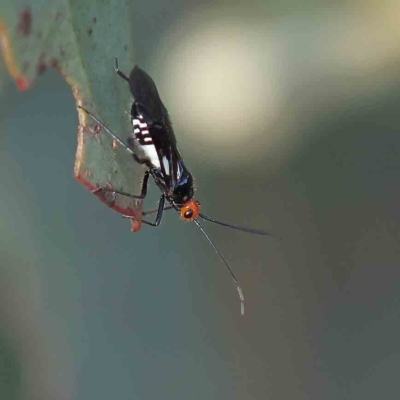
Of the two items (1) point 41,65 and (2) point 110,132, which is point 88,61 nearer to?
(2) point 110,132

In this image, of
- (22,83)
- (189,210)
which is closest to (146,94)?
(189,210)

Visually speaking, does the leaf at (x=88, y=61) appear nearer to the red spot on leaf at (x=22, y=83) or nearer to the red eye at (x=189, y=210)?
the red spot on leaf at (x=22, y=83)

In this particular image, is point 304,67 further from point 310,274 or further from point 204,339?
point 204,339

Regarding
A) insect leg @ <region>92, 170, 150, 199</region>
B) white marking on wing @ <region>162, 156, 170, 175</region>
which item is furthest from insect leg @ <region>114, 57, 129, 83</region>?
white marking on wing @ <region>162, 156, 170, 175</region>

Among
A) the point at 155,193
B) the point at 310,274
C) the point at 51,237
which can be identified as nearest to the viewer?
the point at 155,193

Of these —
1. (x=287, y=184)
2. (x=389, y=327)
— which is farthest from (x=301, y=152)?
(x=389, y=327)

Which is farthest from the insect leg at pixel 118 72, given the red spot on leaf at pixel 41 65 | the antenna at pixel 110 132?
the red spot on leaf at pixel 41 65
